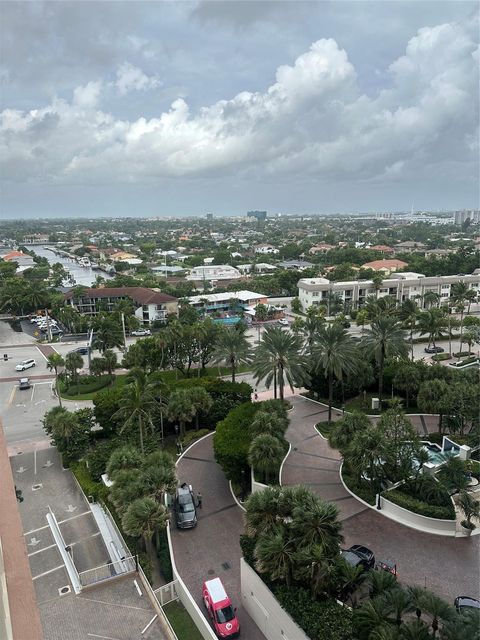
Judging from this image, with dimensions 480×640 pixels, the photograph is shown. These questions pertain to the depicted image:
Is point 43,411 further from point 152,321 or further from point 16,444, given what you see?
point 152,321

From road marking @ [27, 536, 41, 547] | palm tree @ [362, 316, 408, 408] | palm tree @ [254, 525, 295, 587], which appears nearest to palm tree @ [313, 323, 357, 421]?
palm tree @ [362, 316, 408, 408]

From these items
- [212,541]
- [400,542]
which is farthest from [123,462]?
[400,542]

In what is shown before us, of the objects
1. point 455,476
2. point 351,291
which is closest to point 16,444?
point 455,476

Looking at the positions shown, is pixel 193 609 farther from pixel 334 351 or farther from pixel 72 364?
pixel 72 364

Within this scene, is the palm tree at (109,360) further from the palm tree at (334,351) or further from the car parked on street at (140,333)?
the palm tree at (334,351)

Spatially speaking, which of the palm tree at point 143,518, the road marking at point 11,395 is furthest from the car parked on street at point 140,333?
the palm tree at point 143,518
